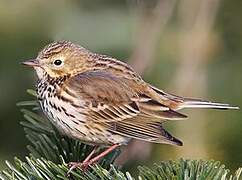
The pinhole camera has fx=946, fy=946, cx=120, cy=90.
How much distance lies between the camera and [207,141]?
5.10 metres

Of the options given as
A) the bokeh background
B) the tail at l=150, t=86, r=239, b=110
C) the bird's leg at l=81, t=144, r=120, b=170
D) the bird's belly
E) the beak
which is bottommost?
the bird's leg at l=81, t=144, r=120, b=170

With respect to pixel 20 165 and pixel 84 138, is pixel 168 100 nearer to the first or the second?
pixel 84 138

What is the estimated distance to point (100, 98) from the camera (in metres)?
5.65

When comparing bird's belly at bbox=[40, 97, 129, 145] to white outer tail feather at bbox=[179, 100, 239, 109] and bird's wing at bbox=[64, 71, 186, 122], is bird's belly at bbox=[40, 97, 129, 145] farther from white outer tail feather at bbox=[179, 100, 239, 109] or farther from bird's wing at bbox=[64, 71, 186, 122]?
white outer tail feather at bbox=[179, 100, 239, 109]

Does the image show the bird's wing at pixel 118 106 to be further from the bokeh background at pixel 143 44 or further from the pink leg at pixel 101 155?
the pink leg at pixel 101 155

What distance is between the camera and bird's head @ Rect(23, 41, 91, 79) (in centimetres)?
579

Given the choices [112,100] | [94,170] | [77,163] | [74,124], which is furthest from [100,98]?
[94,170]

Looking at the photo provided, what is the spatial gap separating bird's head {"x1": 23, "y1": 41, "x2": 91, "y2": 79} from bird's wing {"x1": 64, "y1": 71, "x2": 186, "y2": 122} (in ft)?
0.47

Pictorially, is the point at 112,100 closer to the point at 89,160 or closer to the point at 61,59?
the point at 61,59

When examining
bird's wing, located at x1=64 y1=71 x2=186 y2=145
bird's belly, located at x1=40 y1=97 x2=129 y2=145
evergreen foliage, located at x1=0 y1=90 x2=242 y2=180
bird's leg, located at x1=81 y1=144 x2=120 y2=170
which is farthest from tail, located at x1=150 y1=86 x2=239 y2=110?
evergreen foliage, located at x1=0 y1=90 x2=242 y2=180

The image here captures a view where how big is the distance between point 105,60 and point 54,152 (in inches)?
42.9

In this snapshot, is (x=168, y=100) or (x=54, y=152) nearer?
(x=54, y=152)

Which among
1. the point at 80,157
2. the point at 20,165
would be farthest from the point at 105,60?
the point at 20,165

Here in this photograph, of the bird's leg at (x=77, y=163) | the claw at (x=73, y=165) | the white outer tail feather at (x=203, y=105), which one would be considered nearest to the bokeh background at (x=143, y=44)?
the white outer tail feather at (x=203, y=105)
